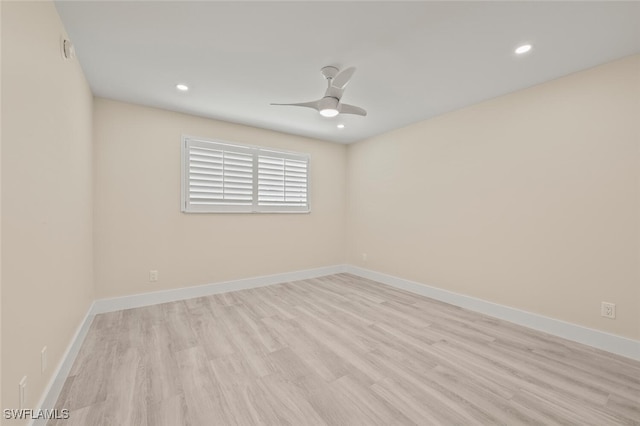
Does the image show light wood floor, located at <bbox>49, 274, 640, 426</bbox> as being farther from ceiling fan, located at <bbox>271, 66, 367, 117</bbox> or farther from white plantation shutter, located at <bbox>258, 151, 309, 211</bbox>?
ceiling fan, located at <bbox>271, 66, 367, 117</bbox>

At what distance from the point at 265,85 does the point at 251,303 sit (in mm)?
2633

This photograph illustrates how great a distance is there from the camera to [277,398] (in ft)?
5.32

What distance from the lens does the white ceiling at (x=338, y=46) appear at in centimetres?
169

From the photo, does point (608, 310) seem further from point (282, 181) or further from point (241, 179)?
Result: point (241, 179)

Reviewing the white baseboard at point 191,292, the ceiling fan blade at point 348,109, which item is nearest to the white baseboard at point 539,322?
the white baseboard at point 191,292

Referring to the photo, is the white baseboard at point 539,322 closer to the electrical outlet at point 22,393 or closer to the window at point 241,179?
the window at point 241,179

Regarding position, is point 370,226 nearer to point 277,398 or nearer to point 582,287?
point 582,287

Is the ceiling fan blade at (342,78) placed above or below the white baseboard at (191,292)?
above

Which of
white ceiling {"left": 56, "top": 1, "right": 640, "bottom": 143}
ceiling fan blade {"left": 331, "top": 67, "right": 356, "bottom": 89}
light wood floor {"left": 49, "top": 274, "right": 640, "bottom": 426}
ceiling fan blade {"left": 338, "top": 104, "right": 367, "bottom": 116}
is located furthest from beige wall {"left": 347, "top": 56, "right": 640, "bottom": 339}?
ceiling fan blade {"left": 331, "top": 67, "right": 356, "bottom": 89}

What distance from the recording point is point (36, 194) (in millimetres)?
1388

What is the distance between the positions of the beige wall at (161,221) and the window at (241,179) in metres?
0.12

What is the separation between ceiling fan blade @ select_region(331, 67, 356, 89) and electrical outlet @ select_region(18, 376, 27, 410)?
2691mm

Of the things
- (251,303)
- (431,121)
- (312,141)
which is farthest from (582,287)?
(312,141)

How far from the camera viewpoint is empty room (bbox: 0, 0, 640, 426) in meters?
1.50
